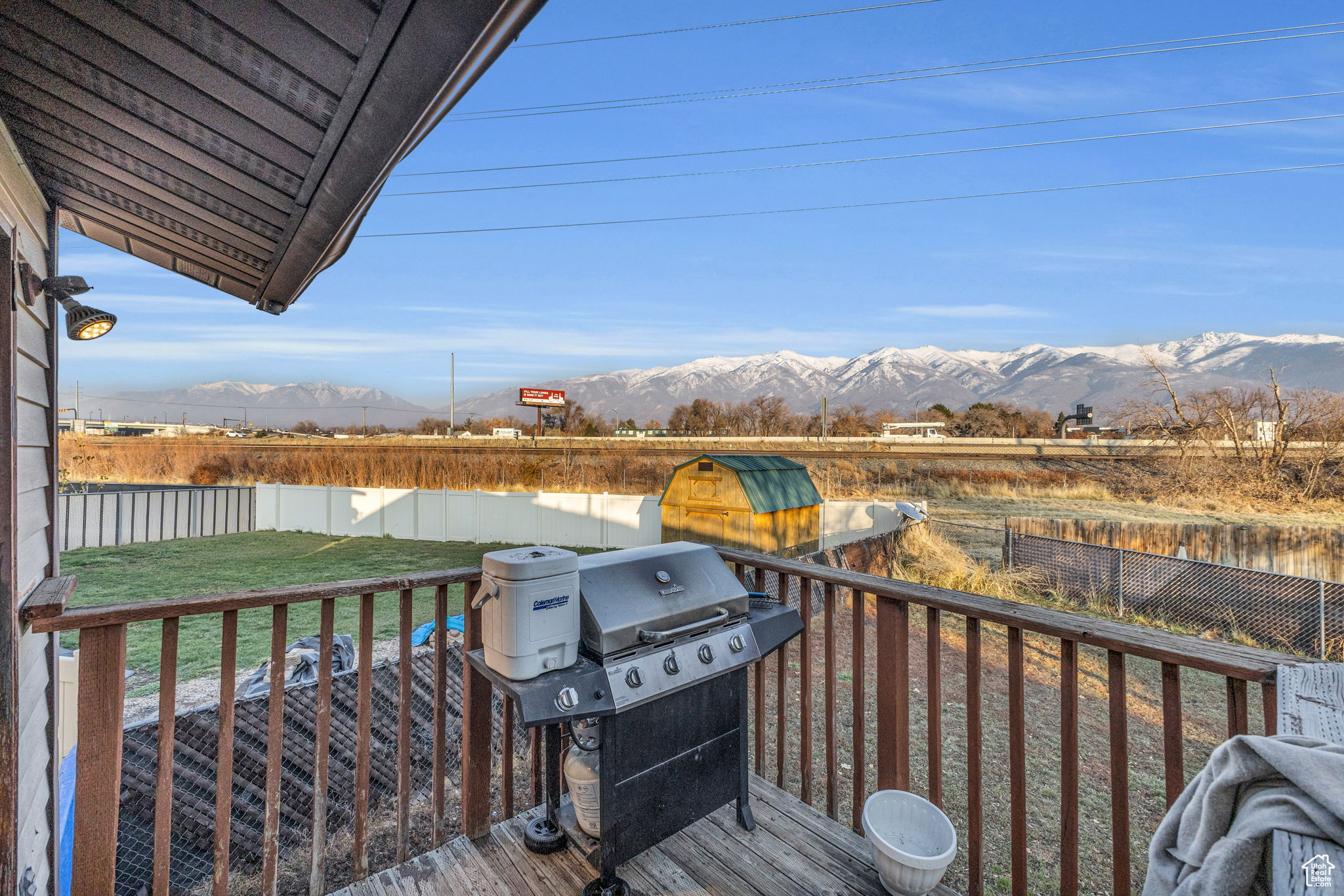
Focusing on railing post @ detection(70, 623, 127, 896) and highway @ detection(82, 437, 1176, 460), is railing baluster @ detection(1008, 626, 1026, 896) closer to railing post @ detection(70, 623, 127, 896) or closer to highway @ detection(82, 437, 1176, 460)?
railing post @ detection(70, 623, 127, 896)

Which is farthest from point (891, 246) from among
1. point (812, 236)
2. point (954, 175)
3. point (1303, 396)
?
point (1303, 396)

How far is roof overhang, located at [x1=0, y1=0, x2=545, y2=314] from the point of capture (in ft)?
3.73

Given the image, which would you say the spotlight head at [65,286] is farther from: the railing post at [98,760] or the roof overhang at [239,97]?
the railing post at [98,760]

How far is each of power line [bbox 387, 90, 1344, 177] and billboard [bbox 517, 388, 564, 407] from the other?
18932 mm

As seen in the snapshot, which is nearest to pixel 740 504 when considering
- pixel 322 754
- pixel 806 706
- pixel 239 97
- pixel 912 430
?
pixel 806 706

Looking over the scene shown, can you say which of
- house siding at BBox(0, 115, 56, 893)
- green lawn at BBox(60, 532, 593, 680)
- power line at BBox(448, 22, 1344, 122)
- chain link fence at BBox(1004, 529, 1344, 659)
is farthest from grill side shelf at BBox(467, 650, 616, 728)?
power line at BBox(448, 22, 1344, 122)

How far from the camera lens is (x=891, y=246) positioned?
50531 mm

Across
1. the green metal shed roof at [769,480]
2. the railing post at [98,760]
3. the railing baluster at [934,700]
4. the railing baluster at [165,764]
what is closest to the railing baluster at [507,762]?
the railing baluster at [165,764]

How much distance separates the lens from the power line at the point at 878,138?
18.1 meters

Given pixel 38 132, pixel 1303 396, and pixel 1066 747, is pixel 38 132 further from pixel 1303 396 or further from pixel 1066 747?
pixel 1303 396

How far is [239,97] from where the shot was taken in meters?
1.44

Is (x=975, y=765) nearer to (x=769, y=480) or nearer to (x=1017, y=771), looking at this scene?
(x=1017, y=771)

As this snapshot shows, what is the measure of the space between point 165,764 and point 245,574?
9.76 meters

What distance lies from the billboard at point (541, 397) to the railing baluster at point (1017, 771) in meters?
38.7
